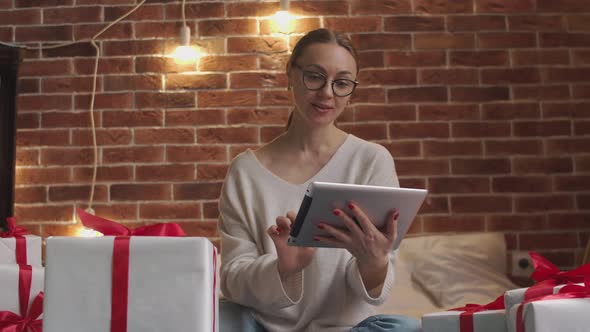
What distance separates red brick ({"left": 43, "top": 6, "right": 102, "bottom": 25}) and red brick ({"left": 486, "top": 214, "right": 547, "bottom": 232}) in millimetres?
1850

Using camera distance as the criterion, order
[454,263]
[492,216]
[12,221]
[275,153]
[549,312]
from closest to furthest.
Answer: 1. [549,312]
2. [12,221]
3. [275,153]
4. [454,263]
5. [492,216]

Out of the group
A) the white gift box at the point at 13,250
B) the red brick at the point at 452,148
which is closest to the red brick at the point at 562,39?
the red brick at the point at 452,148

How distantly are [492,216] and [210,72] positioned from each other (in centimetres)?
129

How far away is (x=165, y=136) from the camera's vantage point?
322 cm

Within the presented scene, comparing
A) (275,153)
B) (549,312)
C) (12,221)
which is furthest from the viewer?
(275,153)

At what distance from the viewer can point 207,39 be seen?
3.24 m

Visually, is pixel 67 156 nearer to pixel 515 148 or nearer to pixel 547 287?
pixel 515 148

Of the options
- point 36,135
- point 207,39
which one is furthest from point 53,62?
point 207,39

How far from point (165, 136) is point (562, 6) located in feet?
5.64

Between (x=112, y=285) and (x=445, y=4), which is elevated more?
(x=445, y=4)

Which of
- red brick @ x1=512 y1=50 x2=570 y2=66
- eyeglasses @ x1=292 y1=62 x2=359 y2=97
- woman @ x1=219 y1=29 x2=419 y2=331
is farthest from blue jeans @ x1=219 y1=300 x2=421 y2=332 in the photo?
red brick @ x1=512 y1=50 x2=570 y2=66

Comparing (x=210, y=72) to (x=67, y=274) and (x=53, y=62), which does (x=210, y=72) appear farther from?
(x=67, y=274)

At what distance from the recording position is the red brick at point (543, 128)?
3129 millimetres

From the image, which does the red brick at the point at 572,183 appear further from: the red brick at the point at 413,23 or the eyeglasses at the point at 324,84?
the eyeglasses at the point at 324,84
